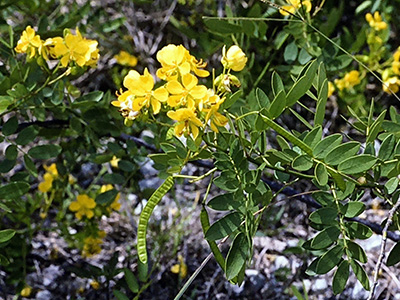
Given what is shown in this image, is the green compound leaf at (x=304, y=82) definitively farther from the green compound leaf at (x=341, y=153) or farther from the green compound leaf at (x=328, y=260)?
the green compound leaf at (x=328, y=260)

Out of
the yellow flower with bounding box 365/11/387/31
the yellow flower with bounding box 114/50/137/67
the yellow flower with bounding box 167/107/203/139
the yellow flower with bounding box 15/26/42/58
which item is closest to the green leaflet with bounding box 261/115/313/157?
the yellow flower with bounding box 167/107/203/139

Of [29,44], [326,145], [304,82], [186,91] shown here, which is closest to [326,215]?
[326,145]

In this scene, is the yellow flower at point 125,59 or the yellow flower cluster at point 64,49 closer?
the yellow flower cluster at point 64,49

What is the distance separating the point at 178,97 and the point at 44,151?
61cm

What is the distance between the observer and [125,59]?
7.64 ft

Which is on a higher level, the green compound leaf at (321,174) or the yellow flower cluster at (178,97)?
the yellow flower cluster at (178,97)

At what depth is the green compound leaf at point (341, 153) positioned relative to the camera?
949 millimetres

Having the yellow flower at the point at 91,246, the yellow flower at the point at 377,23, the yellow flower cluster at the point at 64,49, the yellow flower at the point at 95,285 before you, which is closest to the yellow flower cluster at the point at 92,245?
the yellow flower at the point at 91,246

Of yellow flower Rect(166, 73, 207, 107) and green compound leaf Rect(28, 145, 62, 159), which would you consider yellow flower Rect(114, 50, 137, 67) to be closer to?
green compound leaf Rect(28, 145, 62, 159)

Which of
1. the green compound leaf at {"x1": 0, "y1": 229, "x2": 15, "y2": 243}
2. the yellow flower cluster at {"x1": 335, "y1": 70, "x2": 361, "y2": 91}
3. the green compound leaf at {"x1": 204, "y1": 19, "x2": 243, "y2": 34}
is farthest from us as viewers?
the yellow flower cluster at {"x1": 335, "y1": 70, "x2": 361, "y2": 91}

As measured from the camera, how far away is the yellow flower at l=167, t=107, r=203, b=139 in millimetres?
891

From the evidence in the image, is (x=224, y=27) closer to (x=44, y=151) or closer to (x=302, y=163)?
(x=44, y=151)

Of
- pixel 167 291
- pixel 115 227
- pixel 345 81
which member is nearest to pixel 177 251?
pixel 167 291

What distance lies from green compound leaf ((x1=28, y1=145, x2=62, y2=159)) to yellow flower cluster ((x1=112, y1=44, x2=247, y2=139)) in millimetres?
477
